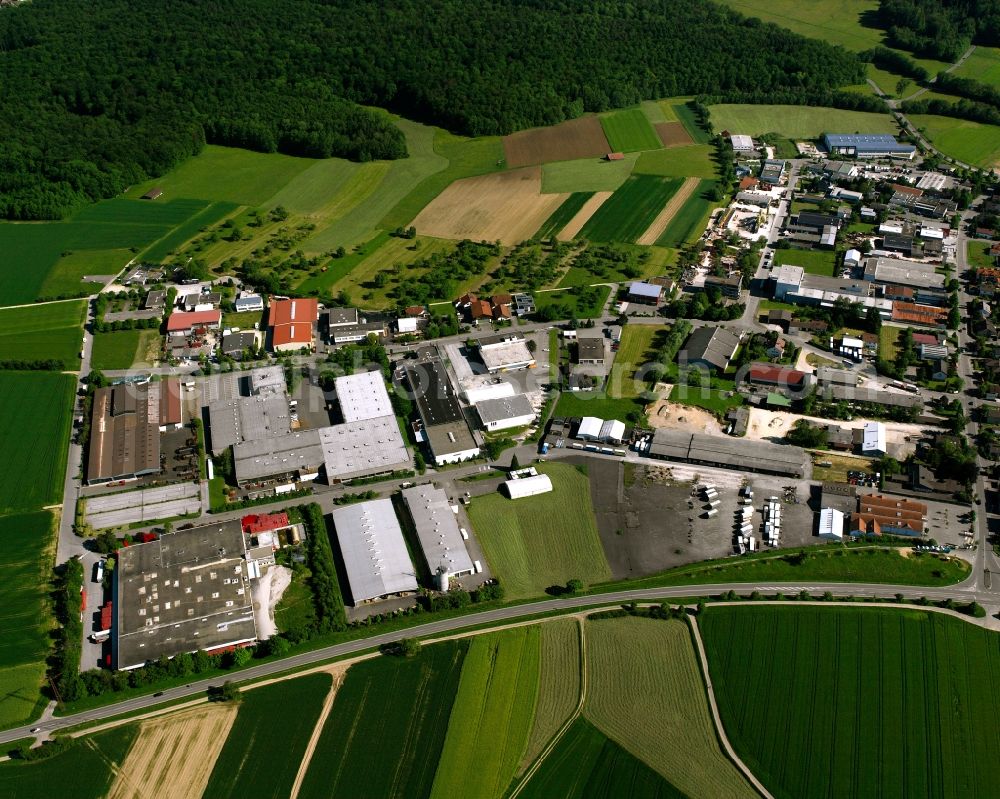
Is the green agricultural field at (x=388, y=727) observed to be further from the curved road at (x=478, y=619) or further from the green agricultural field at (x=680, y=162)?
the green agricultural field at (x=680, y=162)

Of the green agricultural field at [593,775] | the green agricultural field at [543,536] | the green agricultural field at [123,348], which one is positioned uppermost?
the green agricultural field at [123,348]

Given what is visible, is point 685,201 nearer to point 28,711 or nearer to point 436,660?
point 436,660

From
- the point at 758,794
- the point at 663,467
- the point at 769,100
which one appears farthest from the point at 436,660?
the point at 769,100

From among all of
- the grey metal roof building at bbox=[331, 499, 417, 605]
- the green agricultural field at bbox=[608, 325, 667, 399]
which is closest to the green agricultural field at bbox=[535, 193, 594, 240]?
the green agricultural field at bbox=[608, 325, 667, 399]

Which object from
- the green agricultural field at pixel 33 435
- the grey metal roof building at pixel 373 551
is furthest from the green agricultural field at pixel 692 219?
the green agricultural field at pixel 33 435

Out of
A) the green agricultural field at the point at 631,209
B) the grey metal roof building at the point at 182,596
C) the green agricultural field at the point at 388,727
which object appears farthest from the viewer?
the green agricultural field at the point at 631,209
